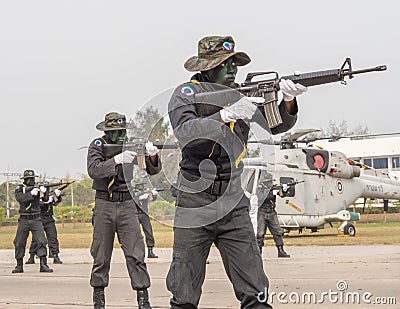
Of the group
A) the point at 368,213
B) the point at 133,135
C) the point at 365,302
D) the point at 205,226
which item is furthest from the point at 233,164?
the point at 368,213

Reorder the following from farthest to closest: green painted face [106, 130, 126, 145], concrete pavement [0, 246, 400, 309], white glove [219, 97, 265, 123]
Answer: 1. concrete pavement [0, 246, 400, 309]
2. green painted face [106, 130, 126, 145]
3. white glove [219, 97, 265, 123]

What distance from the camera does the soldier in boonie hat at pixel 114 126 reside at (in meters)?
8.70

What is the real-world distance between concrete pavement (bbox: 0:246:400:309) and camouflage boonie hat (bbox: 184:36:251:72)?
3865mm

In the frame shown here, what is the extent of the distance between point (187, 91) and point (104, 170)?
10.0 ft

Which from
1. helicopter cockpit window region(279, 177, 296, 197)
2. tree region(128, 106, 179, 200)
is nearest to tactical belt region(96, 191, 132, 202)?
tree region(128, 106, 179, 200)

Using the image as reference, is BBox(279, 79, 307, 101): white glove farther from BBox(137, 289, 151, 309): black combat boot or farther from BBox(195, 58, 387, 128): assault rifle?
BBox(137, 289, 151, 309): black combat boot

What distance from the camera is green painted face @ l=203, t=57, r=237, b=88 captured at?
5.58 m

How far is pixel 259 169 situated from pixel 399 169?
68.0 meters

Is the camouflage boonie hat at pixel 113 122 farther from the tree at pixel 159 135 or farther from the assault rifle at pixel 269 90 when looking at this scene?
the assault rifle at pixel 269 90

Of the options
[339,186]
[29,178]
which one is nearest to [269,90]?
[29,178]

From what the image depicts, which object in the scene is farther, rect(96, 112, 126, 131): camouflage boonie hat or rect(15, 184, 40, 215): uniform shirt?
rect(15, 184, 40, 215): uniform shirt

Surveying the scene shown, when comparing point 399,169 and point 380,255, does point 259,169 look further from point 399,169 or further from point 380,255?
point 399,169

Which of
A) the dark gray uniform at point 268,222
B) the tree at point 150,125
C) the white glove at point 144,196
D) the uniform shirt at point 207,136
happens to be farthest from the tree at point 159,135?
the dark gray uniform at point 268,222

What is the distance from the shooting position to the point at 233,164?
552 centimetres
